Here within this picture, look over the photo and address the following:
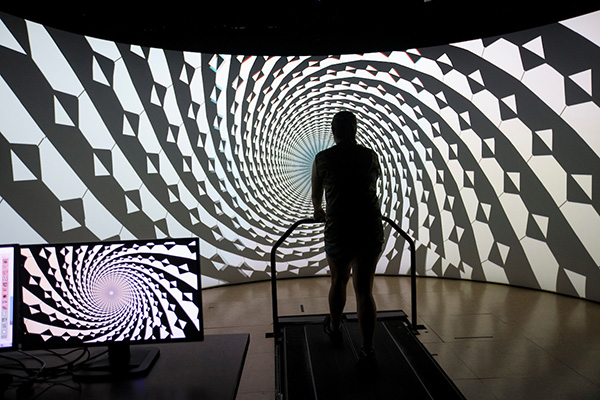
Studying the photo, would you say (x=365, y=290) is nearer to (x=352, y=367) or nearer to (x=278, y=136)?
(x=352, y=367)

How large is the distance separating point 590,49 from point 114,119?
5.75 meters

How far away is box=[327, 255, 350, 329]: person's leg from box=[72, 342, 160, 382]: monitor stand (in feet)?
5.36

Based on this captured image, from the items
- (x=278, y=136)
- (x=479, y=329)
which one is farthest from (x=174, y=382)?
(x=278, y=136)

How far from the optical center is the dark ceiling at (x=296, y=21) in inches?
164

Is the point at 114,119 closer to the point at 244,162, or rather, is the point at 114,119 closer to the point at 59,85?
the point at 59,85

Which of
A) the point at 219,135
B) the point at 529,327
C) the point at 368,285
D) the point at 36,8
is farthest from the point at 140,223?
the point at 529,327

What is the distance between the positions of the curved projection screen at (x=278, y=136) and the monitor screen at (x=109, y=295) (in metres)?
3.05

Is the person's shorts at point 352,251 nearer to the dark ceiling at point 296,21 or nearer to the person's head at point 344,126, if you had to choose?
the person's head at point 344,126

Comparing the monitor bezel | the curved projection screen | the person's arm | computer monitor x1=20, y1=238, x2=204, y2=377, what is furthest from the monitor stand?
the curved projection screen

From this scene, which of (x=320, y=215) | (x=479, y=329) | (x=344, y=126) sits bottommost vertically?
(x=479, y=329)

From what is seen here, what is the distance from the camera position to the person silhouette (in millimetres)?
2990

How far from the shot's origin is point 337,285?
330cm

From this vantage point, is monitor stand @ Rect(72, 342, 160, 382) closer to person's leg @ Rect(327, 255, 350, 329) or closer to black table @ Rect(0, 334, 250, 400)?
black table @ Rect(0, 334, 250, 400)

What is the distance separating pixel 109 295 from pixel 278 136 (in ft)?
21.4
